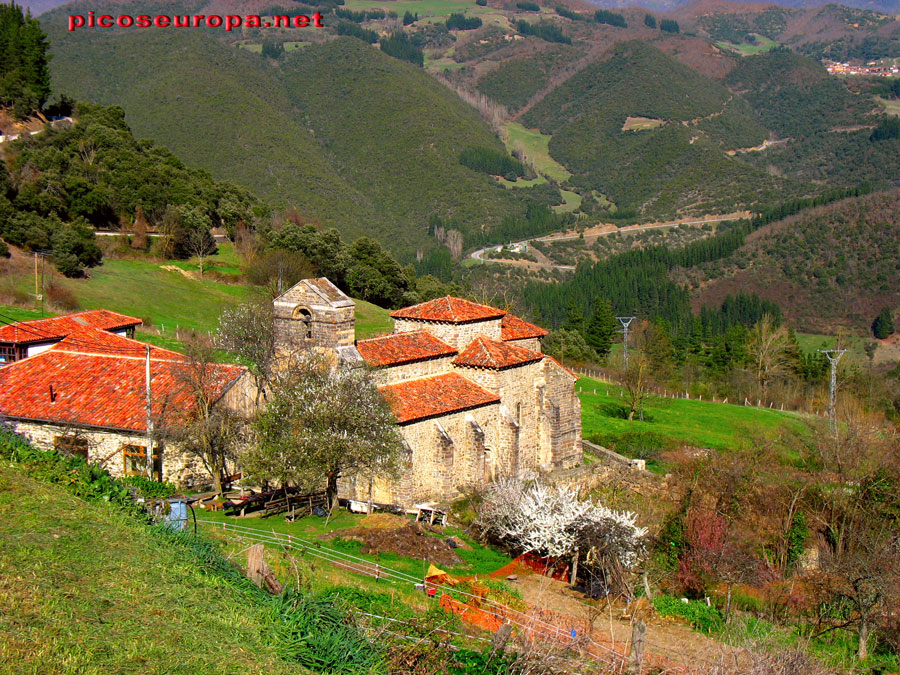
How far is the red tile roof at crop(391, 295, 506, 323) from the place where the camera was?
1182 inches

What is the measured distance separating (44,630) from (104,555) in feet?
7.19

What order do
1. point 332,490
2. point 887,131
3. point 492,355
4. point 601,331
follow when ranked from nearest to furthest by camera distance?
1. point 332,490
2. point 492,355
3. point 601,331
4. point 887,131

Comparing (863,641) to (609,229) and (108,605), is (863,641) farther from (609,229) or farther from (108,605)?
(609,229)

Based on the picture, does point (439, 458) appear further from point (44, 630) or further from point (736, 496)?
point (44, 630)

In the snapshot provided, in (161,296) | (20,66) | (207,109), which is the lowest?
(161,296)

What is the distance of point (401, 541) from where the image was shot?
20.8m

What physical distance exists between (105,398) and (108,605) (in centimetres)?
1716

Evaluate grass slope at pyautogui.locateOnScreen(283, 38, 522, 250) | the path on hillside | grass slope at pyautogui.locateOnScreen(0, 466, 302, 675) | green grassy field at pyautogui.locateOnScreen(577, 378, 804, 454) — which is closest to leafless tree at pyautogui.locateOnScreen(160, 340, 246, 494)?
grass slope at pyautogui.locateOnScreen(0, 466, 302, 675)

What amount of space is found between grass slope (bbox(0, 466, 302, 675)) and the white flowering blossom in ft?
41.3

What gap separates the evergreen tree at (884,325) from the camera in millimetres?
98375

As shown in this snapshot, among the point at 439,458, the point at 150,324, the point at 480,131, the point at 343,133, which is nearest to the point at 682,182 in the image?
the point at 480,131

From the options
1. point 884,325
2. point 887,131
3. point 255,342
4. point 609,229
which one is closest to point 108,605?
point 255,342

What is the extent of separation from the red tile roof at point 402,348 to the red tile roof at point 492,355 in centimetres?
64

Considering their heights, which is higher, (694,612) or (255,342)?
(255,342)
